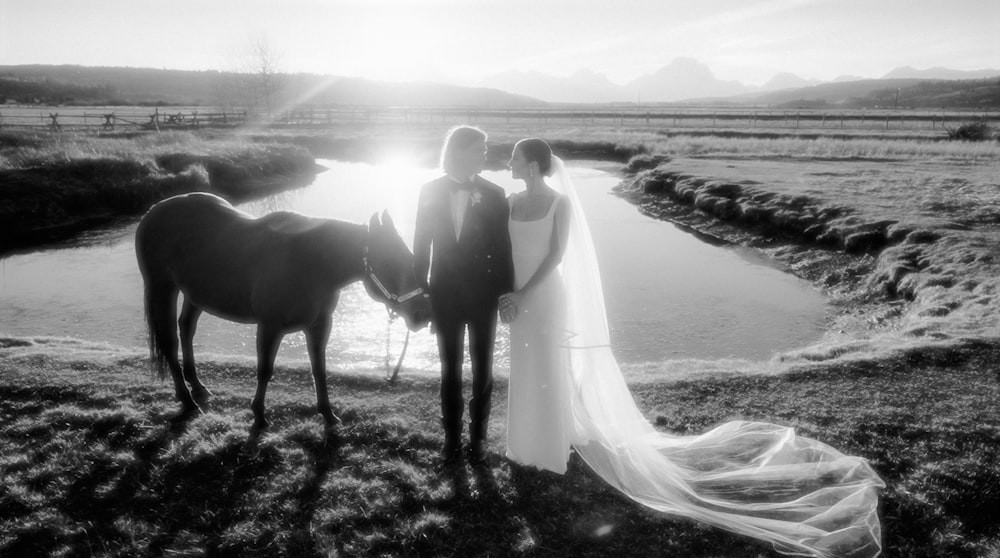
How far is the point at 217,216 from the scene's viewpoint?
5562mm

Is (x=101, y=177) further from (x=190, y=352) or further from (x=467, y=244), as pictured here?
(x=467, y=244)

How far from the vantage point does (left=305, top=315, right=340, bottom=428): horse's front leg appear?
5246 mm

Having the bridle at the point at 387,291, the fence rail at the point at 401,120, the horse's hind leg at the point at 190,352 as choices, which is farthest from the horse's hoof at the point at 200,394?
the fence rail at the point at 401,120

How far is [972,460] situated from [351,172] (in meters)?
30.0

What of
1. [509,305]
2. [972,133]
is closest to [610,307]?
[509,305]

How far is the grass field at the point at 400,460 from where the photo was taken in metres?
3.96

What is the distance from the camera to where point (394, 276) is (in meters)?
4.54

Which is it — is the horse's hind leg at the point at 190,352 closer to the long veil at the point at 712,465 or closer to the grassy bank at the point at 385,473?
the grassy bank at the point at 385,473

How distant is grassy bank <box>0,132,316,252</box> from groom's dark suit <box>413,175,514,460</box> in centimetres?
1596

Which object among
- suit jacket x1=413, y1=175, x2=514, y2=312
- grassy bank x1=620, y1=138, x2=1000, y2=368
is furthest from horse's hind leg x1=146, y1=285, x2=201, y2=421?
grassy bank x1=620, y1=138, x2=1000, y2=368

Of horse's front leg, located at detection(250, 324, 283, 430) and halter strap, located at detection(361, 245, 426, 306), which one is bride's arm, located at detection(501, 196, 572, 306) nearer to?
halter strap, located at detection(361, 245, 426, 306)

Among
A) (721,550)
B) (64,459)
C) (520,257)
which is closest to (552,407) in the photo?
(520,257)

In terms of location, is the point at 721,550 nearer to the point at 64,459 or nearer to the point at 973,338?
the point at 64,459

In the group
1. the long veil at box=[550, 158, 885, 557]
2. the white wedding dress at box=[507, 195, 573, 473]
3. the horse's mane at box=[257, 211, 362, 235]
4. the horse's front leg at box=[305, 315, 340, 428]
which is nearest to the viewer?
the long veil at box=[550, 158, 885, 557]
